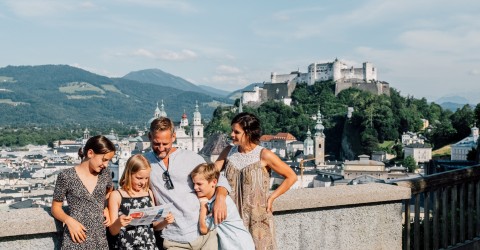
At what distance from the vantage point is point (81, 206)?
3.68 meters

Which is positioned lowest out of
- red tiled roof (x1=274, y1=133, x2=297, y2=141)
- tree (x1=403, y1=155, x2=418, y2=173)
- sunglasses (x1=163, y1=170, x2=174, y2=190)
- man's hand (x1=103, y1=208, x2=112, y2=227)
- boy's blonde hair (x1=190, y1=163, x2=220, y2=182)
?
tree (x1=403, y1=155, x2=418, y2=173)

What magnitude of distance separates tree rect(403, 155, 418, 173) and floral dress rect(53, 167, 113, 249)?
212 feet

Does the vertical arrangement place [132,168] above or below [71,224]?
above

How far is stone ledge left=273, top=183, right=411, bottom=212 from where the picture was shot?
15.4 feet

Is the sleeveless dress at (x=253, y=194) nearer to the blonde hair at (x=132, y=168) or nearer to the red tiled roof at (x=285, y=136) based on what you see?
the blonde hair at (x=132, y=168)

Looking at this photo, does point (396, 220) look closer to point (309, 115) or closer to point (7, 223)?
point (7, 223)

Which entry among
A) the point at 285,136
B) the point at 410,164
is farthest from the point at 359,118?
the point at 285,136

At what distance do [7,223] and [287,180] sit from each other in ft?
6.03

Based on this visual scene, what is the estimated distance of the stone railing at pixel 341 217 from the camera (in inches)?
187

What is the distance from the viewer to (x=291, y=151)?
95.7 meters

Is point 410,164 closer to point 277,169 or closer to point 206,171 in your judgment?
point 277,169

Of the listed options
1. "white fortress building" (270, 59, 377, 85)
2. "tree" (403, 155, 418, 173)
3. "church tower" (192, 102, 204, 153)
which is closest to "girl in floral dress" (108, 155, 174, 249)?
"tree" (403, 155, 418, 173)

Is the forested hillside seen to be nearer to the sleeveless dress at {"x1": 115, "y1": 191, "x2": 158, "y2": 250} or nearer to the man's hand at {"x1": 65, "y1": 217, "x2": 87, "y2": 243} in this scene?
the sleeveless dress at {"x1": 115, "y1": 191, "x2": 158, "y2": 250}

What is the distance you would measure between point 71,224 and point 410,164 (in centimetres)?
6605
